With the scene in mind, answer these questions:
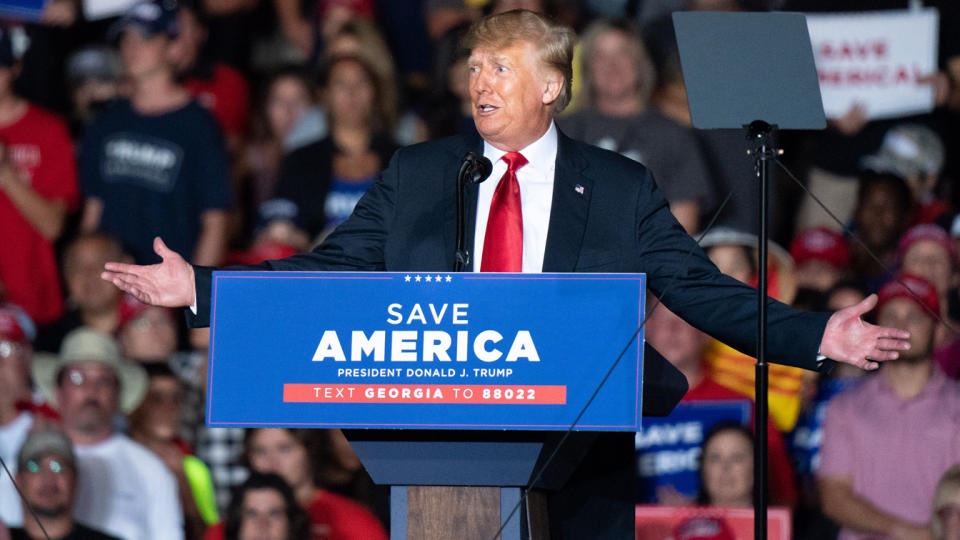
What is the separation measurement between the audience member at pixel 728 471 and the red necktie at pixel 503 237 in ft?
7.42

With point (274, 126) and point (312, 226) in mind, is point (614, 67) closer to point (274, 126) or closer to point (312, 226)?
point (312, 226)

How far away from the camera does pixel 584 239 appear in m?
2.91

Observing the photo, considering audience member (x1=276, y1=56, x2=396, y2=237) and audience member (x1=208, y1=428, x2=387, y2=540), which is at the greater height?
audience member (x1=276, y1=56, x2=396, y2=237)

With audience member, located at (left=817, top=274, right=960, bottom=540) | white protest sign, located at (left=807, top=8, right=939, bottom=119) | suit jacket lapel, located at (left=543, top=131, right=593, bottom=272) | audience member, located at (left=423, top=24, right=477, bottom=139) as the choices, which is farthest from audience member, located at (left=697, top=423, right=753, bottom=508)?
suit jacket lapel, located at (left=543, top=131, right=593, bottom=272)

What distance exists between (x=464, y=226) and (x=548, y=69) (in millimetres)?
377

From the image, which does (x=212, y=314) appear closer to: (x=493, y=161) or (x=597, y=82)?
(x=493, y=161)

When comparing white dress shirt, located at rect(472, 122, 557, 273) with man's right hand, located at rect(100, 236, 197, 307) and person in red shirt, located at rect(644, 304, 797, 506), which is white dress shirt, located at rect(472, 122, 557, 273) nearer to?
man's right hand, located at rect(100, 236, 197, 307)

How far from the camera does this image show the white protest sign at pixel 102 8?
712cm

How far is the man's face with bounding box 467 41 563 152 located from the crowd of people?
1809mm

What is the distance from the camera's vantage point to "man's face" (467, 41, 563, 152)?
296 cm

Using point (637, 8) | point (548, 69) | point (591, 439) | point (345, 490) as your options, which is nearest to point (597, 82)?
point (637, 8)

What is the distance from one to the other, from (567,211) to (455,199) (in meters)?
0.22

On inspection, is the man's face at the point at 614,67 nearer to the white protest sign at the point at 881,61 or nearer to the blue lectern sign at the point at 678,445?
the white protest sign at the point at 881,61

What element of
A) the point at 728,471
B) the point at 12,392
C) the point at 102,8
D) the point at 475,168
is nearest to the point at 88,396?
the point at 12,392
